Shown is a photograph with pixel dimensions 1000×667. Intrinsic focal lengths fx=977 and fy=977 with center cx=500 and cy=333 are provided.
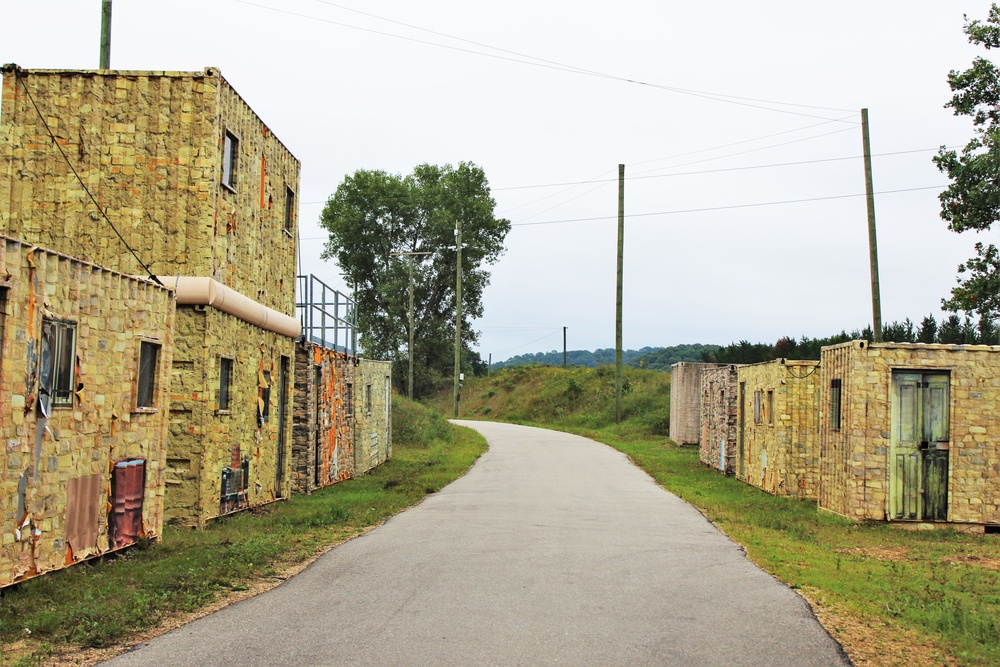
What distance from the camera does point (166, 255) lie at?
14.1 metres

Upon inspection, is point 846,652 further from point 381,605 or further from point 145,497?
point 145,497

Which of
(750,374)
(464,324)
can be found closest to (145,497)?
(750,374)

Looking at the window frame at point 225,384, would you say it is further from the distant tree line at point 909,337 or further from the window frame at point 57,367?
the distant tree line at point 909,337

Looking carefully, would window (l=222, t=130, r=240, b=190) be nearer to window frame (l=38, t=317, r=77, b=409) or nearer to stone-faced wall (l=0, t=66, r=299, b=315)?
stone-faced wall (l=0, t=66, r=299, b=315)

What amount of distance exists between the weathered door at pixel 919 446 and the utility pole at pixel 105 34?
1566cm

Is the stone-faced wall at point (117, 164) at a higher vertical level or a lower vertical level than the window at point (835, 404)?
higher

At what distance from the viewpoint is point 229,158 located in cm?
1538

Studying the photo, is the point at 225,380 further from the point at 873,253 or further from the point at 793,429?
the point at 873,253


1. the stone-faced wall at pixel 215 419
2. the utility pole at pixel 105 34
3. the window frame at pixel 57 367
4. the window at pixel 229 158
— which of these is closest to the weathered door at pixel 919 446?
the stone-faced wall at pixel 215 419

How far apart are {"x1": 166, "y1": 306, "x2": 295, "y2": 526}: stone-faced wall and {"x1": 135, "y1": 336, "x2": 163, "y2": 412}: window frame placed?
1.46 meters

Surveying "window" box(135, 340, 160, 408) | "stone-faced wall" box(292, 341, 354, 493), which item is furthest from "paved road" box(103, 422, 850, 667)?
"stone-faced wall" box(292, 341, 354, 493)

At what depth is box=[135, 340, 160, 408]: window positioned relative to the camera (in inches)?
483

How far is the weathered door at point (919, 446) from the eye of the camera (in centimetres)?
1595

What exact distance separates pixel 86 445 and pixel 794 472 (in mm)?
14470
